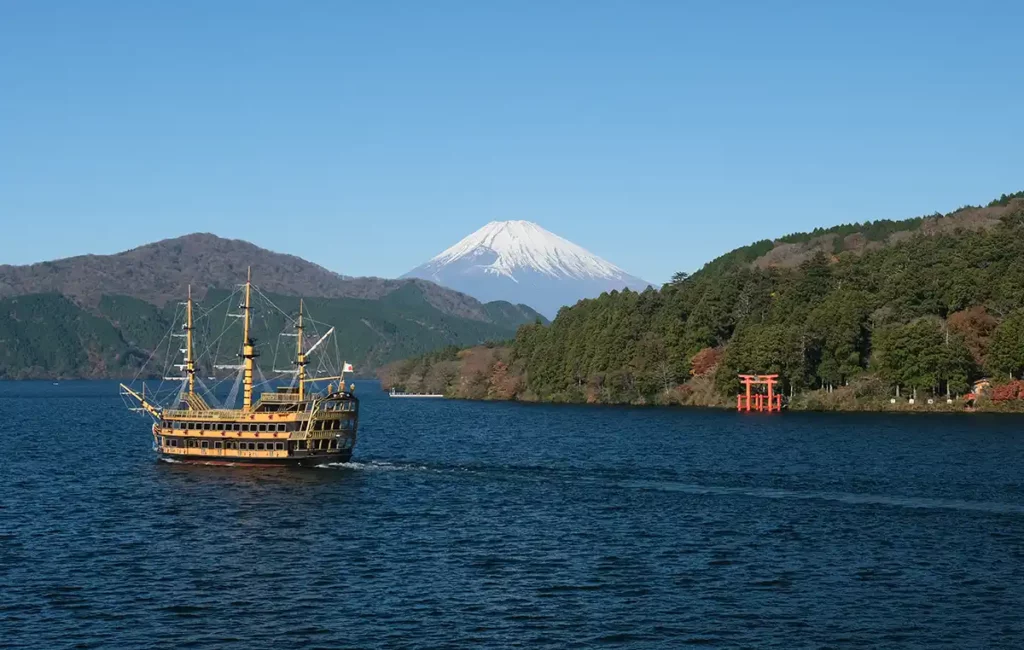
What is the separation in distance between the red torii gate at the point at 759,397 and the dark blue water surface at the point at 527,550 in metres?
70.7

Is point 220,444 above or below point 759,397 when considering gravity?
below

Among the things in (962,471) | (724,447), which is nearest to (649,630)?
(962,471)

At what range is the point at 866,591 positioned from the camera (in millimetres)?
52906

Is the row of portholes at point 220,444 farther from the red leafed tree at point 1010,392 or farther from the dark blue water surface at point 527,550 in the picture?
the red leafed tree at point 1010,392

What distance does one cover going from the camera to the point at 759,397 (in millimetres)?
187750

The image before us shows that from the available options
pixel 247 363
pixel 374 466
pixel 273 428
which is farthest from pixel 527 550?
pixel 247 363

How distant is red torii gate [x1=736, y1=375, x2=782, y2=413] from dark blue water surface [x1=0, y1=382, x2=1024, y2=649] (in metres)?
70.7

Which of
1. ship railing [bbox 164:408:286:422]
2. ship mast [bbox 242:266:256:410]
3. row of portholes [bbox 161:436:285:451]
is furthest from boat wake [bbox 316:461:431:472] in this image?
ship mast [bbox 242:266:256:410]

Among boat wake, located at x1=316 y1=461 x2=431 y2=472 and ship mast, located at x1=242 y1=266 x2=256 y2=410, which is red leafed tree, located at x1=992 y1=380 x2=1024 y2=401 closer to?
boat wake, located at x1=316 y1=461 x2=431 y2=472

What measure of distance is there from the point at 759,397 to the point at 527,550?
12997cm

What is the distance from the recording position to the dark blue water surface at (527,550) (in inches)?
1863

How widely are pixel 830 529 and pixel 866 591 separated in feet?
52.7

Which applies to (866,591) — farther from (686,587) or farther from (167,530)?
(167,530)

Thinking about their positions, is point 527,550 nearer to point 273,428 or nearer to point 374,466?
point 374,466
